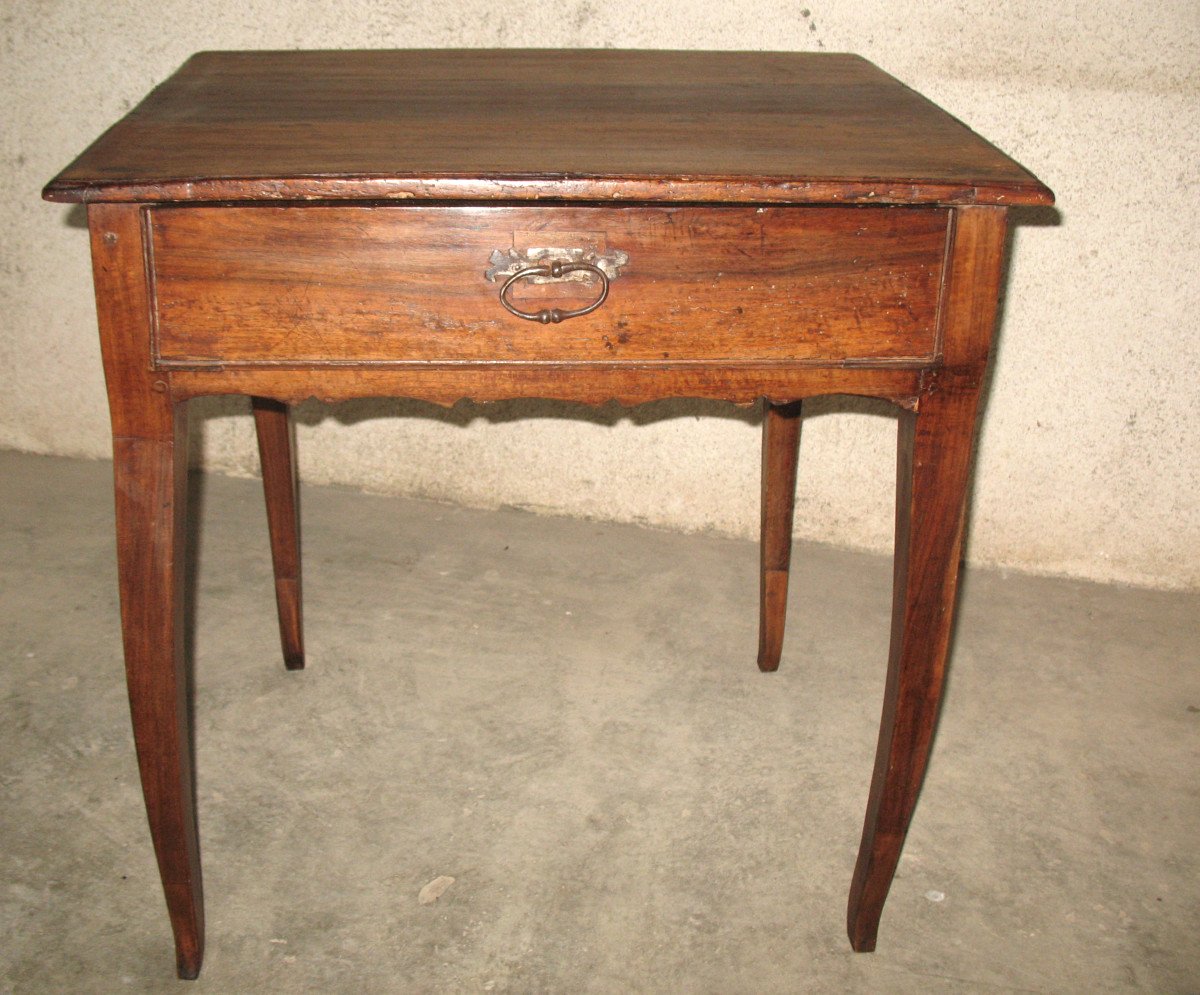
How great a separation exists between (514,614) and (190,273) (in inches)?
42.9

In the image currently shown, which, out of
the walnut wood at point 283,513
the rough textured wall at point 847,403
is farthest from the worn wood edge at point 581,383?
the rough textured wall at point 847,403

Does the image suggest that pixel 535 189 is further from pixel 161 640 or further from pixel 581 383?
pixel 161 640

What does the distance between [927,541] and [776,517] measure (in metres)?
0.63

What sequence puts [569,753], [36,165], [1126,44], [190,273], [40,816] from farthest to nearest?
1. [36,165]
2. [1126,44]
3. [569,753]
4. [40,816]
5. [190,273]

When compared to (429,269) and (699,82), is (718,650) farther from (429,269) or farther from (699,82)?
(429,269)

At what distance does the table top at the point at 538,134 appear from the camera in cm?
98

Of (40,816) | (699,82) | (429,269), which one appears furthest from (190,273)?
(40,816)

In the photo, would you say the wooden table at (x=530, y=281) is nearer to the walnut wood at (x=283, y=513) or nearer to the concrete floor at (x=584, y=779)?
the concrete floor at (x=584, y=779)

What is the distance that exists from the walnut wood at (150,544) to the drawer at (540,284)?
1.0 inches

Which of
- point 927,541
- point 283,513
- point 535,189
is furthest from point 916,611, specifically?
point 283,513

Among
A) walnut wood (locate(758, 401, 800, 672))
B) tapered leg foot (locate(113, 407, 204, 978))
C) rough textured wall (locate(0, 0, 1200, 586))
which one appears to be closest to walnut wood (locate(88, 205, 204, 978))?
tapered leg foot (locate(113, 407, 204, 978))

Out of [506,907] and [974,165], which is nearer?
[974,165]

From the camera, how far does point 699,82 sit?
4.68 ft

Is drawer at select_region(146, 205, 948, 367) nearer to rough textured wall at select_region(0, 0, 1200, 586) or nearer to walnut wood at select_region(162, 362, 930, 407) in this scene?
walnut wood at select_region(162, 362, 930, 407)
